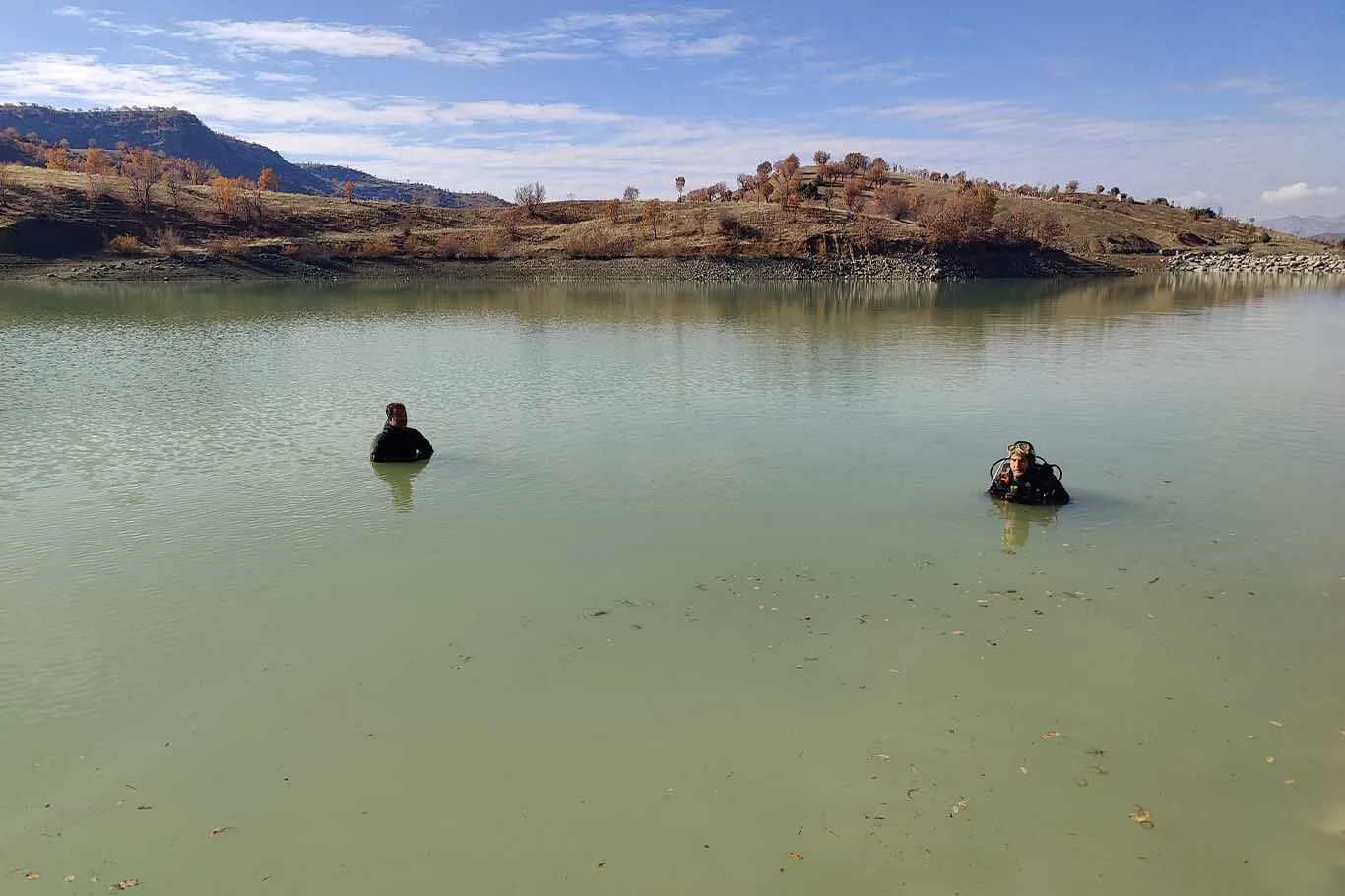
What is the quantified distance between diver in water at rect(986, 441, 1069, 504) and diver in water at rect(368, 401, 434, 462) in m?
12.3

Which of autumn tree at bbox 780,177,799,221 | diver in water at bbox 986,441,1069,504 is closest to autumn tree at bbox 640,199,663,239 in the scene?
autumn tree at bbox 780,177,799,221

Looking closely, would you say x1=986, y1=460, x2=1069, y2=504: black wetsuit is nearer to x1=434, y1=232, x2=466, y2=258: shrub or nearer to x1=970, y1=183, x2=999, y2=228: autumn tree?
x1=434, y1=232, x2=466, y2=258: shrub

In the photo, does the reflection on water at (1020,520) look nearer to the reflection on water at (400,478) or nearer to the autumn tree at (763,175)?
the reflection on water at (400,478)

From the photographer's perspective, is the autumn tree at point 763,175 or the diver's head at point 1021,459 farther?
the autumn tree at point 763,175

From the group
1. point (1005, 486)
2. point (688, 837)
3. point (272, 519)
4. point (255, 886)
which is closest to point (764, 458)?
point (1005, 486)

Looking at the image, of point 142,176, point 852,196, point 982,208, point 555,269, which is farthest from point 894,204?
point 142,176

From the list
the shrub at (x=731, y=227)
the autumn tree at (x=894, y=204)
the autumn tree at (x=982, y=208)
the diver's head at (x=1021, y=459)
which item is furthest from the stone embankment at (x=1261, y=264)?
the diver's head at (x=1021, y=459)

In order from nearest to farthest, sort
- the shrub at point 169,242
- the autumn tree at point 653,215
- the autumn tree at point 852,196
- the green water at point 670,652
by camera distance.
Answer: the green water at point 670,652, the shrub at point 169,242, the autumn tree at point 653,215, the autumn tree at point 852,196

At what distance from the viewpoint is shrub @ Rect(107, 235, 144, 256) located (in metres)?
94.8

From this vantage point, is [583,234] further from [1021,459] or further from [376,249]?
[1021,459]

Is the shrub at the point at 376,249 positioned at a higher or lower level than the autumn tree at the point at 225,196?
lower

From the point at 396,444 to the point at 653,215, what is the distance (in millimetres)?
107603

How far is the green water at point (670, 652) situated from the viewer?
7426mm

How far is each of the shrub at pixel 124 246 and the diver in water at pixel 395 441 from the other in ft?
308
